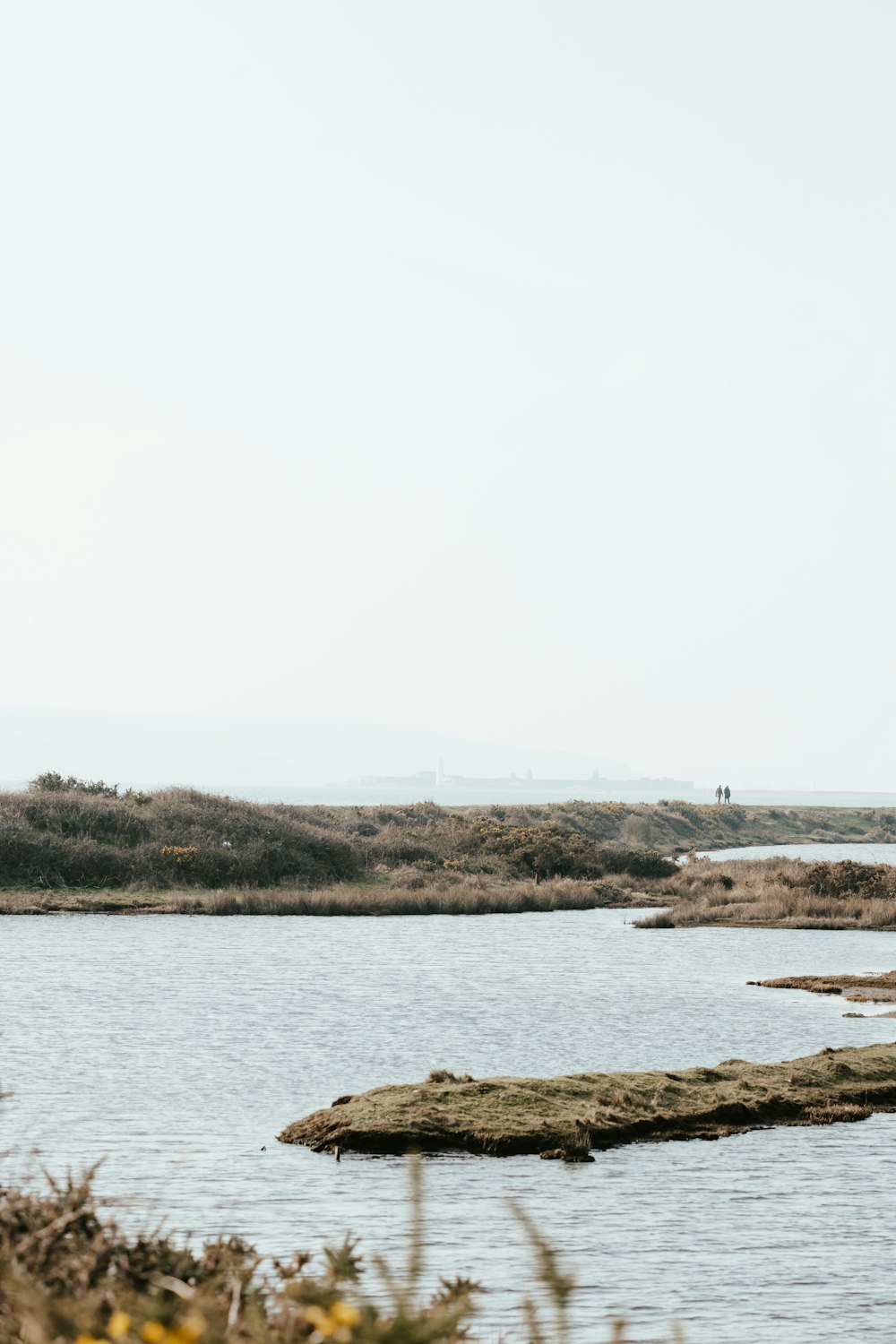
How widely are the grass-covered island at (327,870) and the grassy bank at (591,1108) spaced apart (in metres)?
31.3

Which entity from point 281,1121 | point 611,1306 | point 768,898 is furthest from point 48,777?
point 611,1306

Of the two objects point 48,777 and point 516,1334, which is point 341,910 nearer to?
point 48,777

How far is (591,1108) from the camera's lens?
72.7 feet

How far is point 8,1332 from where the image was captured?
7.60 m

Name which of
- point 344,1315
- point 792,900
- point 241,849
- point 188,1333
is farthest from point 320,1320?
point 241,849

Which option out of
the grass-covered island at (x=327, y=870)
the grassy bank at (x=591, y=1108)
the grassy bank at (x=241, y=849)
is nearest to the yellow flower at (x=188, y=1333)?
the grassy bank at (x=591, y=1108)

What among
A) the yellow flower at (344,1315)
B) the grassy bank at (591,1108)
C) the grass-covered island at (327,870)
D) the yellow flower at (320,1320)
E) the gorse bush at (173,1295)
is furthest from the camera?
the grass-covered island at (327,870)

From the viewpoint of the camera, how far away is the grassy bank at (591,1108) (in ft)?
68.2

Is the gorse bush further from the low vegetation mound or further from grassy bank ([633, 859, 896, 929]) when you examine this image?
the low vegetation mound

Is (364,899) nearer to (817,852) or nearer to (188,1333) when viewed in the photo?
(188,1333)

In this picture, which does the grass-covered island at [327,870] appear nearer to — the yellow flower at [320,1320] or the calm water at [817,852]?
the calm water at [817,852]

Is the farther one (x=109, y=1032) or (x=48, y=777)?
(x=48, y=777)

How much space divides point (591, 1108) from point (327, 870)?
4609 cm

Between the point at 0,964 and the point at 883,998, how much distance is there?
21176 millimetres
